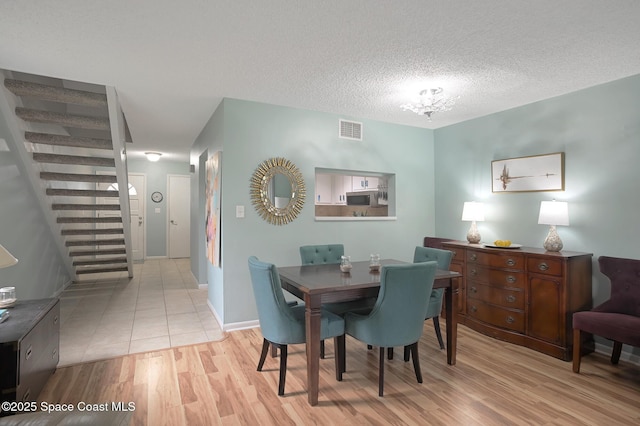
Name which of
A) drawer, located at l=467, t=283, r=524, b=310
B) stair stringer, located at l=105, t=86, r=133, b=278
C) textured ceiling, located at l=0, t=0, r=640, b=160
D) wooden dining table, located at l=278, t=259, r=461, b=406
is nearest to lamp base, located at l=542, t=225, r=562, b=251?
drawer, located at l=467, t=283, r=524, b=310

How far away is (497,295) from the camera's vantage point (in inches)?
137

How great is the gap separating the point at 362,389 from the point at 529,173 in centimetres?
293

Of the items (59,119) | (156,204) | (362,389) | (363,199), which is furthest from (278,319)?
(156,204)

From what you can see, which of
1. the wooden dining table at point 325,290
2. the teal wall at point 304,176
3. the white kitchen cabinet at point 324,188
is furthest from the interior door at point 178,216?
the wooden dining table at point 325,290

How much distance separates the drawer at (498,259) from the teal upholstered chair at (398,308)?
4.88ft

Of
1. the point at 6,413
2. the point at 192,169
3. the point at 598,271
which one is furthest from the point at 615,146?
the point at 192,169

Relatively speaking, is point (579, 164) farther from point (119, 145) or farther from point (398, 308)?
point (119, 145)

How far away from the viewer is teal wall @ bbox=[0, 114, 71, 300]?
11.1ft

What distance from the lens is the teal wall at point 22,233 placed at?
3.38 meters

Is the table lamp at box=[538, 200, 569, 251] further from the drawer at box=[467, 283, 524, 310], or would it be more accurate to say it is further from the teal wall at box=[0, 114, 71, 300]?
the teal wall at box=[0, 114, 71, 300]

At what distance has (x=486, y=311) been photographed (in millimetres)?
3576

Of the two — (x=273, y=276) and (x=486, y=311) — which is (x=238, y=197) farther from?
(x=486, y=311)

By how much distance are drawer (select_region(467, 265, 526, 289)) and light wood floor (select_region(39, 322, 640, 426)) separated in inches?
24.6

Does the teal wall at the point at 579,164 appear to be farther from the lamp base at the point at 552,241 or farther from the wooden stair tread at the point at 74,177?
the wooden stair tread at the point at 74,177
